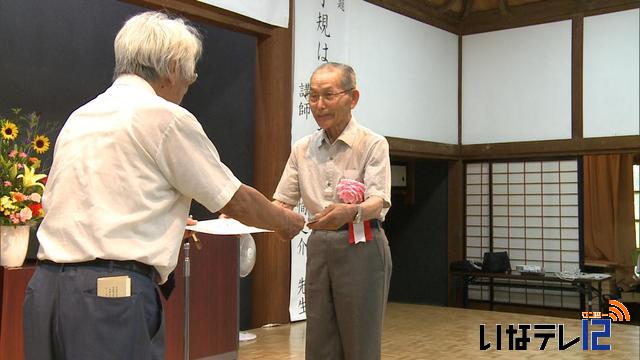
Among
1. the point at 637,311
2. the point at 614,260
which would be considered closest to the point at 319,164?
the point at 637,311

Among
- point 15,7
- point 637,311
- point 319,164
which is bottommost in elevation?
point 637,311

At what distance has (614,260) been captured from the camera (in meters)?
10.0

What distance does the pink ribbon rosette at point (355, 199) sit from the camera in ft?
7.89

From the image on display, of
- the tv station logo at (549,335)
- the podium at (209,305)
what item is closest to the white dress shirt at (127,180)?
the podium at (209,305)

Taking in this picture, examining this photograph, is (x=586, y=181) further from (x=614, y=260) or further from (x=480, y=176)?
(x=480, y=176)

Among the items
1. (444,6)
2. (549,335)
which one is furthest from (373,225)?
(444,6)

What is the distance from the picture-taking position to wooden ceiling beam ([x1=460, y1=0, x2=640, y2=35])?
7.28m

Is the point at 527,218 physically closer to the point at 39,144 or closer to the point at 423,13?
the point at 423,13

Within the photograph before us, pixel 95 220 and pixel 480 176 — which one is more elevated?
pixel 480 176

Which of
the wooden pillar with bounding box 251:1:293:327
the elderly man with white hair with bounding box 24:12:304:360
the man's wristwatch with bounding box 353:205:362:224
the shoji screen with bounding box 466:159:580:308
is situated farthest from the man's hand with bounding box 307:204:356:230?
the shoji screen with bounding box 466:159:580:308

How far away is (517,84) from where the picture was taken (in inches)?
309

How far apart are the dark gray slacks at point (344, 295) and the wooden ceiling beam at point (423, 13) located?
4.86 metres

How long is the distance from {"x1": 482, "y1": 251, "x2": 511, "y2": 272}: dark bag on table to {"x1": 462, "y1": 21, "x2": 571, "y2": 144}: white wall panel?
130 cm

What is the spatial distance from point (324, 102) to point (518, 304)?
610 cm
